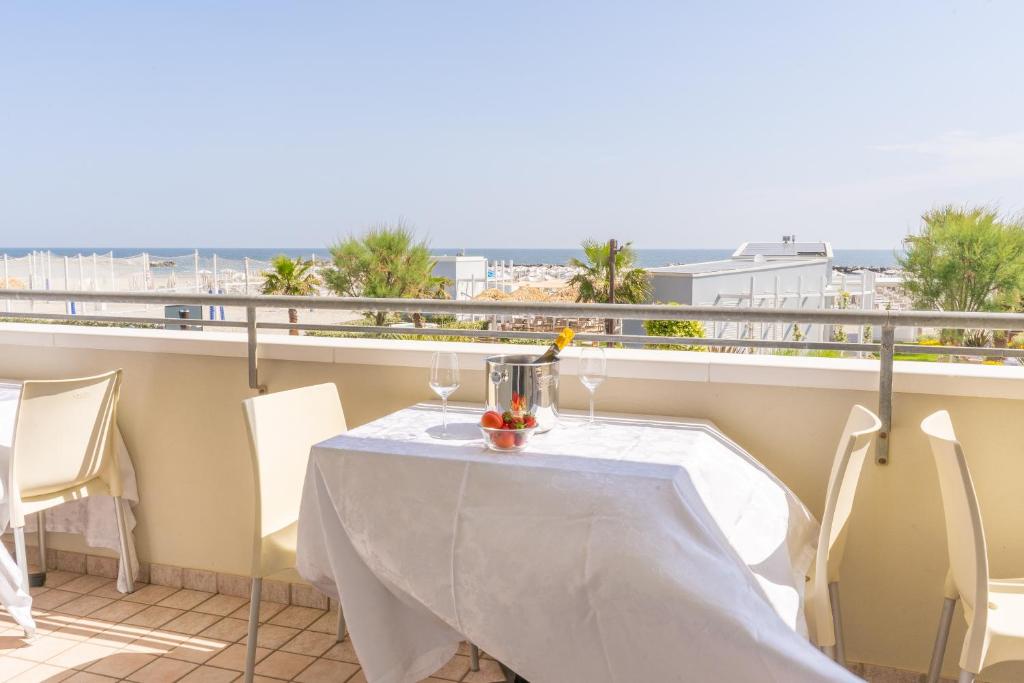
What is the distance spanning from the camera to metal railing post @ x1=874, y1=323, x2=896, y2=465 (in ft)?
6.89

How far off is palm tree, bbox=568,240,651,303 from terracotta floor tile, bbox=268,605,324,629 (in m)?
16.8

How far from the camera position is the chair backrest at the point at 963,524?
1514mm

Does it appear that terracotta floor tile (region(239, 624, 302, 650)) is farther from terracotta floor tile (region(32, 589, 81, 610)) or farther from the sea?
the sea

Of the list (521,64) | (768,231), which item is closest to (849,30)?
(768,231)

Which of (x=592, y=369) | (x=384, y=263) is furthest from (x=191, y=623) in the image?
(x=384, y=263)

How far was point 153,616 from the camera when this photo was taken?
2744 millimetres

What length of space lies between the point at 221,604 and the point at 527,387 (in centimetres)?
161

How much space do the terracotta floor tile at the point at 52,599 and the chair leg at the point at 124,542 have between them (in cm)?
18

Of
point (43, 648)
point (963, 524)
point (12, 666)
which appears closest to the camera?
point (963, 524)

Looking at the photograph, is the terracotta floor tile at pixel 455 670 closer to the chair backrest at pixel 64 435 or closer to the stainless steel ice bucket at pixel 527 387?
the stainless steel ice bucket at pixel 527 387

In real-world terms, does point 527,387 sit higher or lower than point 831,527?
higher

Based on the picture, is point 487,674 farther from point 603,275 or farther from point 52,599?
point 603,275

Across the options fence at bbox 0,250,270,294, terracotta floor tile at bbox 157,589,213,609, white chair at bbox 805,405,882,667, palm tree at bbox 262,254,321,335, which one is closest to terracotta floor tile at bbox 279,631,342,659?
terracotta floor tile at bbox 157,589,213,609

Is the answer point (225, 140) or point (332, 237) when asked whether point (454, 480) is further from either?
point (225, 140)
